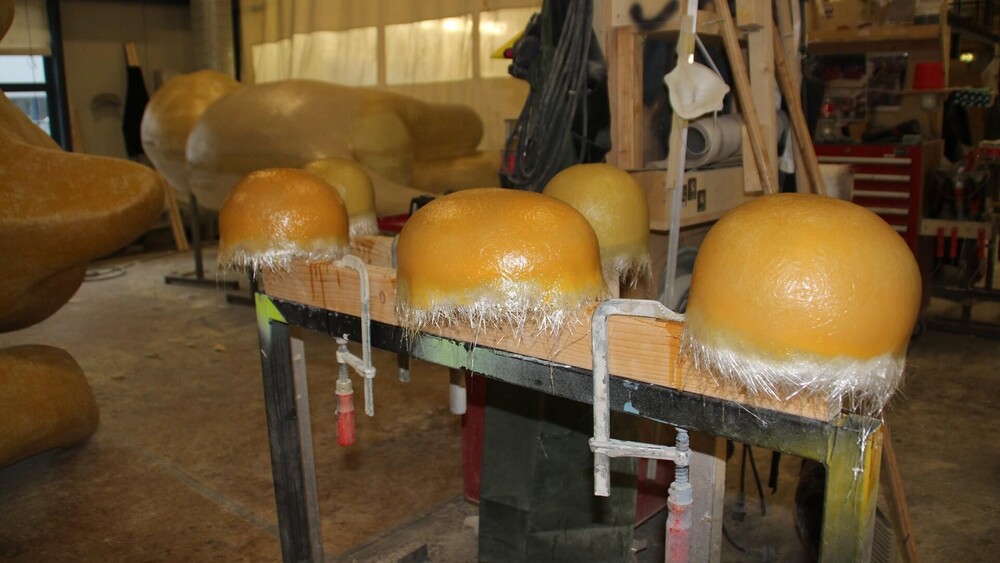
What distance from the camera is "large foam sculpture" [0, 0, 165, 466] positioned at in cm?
270

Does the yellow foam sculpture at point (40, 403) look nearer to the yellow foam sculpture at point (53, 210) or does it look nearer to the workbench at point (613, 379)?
the yellow foam sculpture at point (53, 210)

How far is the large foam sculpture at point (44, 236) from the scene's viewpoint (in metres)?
2.70

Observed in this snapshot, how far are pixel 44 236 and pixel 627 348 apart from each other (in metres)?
2.43

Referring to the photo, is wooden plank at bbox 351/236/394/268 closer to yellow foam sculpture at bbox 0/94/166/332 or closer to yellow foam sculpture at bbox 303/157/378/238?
yellow foam sculpture at bbox 303/157/378/238

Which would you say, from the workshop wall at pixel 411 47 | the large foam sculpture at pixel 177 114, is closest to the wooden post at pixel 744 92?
the workshop wall at pixel 411 47

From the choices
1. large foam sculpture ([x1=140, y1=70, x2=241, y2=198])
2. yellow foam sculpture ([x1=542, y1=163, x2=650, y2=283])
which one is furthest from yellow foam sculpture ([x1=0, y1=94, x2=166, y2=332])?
large foam sculpture ([x1=140, y1=70, x2=241, y2=198])

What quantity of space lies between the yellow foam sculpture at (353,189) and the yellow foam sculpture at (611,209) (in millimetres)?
552

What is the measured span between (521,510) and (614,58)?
135 cm

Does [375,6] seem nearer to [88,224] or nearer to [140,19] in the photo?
[140,19]

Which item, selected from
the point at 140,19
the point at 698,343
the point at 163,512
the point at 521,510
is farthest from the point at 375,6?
the point at 698,343

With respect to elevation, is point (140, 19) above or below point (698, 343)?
above

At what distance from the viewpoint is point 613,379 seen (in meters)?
1.02

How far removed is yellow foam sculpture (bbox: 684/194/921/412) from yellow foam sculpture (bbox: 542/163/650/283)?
0.54 m

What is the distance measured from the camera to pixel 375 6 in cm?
620
